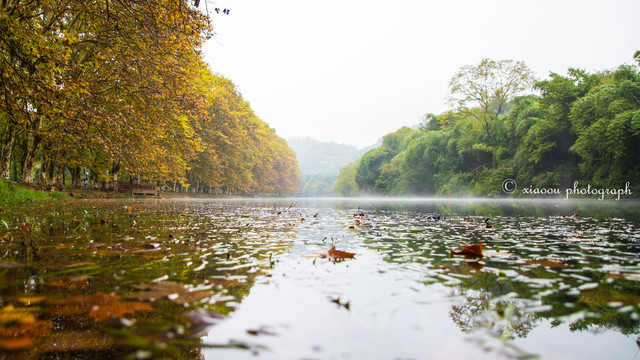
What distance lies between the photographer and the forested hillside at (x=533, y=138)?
27.2m

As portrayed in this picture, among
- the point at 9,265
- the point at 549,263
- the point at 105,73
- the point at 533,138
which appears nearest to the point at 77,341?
the point at 9,265

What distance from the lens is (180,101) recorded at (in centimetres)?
1362

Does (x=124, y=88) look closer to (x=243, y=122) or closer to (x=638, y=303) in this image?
(x=638, y=303)

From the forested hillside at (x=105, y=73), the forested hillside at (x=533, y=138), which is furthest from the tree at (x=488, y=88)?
the forested hillside at (x=105, y=73)

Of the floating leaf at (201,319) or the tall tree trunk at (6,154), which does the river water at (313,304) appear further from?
the tall tree trunk at (6,154)

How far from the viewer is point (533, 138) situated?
36.0 meters

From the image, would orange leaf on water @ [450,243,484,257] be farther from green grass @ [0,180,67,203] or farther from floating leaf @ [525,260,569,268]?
green grass @ [0,180,67,203]

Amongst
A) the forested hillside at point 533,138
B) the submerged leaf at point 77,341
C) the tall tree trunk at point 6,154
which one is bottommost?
the submerged leaf at point 77,341

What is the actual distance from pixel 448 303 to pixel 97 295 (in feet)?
7.65

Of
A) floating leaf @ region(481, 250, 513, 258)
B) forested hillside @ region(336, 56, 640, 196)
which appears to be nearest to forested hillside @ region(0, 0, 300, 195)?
floating leaf @ region(481, 250, 513, 258)

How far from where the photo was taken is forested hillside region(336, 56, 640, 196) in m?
27.2

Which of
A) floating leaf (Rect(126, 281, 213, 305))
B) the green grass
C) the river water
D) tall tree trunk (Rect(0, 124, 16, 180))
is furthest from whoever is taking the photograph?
tall tree trunk (Rect(0, 124, 16, 180))

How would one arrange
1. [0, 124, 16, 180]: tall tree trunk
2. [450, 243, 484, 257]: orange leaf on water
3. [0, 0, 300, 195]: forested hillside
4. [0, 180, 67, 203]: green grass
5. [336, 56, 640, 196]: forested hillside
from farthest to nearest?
[336, 56, 640, 196]: forested hillside, [0, 124, 16, 180]: tall tree trunk, [0, 180, 67, 203]: green grass, [0, 0, 300, 195]: forested hillside, [450, 243, 484, 257]: orange leaf on water

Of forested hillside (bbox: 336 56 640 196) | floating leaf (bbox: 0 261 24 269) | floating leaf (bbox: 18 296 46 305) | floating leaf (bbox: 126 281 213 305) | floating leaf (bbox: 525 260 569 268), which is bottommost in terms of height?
floating leaf (bbox: 0 261 24 269)
